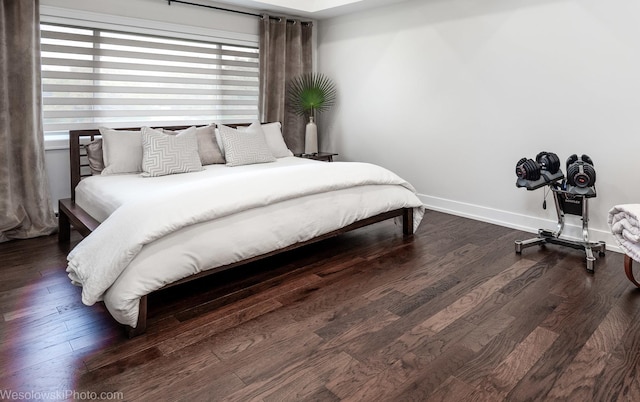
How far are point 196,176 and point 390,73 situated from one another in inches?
100.0

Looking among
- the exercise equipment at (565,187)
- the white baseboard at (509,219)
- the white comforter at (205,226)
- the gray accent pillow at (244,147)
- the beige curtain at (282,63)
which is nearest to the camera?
the white comforter at (205,226)

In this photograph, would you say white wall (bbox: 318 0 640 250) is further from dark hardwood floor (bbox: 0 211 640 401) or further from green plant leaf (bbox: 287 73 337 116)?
dark hardwood floor (bbox: 0 211 640 401)

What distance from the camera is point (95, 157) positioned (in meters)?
3.62

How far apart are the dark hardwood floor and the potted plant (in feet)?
7.79

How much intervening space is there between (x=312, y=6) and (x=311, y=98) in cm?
106

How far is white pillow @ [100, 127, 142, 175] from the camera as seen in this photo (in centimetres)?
353

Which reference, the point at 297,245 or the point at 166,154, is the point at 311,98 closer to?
the point at 166,154

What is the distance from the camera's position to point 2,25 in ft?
10.8

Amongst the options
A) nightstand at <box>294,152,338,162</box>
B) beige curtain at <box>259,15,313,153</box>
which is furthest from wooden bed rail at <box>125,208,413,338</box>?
beige curtain at <box>259,15,313,153</box>

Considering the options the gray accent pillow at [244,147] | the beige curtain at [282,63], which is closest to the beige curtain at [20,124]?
the gray accent pillow at [244,147]

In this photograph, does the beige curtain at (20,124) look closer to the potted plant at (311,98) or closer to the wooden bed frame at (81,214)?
the wooden bed frame at (81,214)

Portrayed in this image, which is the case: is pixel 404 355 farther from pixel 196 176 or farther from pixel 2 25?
pixel 2 25

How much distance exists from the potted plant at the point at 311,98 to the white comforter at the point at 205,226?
6.58 feet

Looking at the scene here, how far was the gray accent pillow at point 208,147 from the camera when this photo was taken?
395 centimetres
